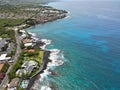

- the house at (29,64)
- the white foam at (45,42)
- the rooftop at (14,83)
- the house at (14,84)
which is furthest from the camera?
the white foam at (45,42)

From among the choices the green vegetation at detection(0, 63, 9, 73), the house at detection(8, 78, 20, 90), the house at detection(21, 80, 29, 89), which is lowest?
the green vegetation at detection(0, 63, 9, 73)

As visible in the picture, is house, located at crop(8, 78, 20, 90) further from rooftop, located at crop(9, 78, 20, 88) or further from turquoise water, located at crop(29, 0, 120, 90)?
turquoise water, located at crop(29, 0, 120, 90)

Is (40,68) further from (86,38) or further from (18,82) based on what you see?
(86,38)

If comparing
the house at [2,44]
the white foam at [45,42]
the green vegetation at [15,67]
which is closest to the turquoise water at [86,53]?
the white foam at [45,42]

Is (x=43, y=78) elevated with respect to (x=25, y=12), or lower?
elevated

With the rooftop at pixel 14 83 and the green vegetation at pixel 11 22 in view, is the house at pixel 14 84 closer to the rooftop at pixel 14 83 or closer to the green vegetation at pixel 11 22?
the rooftop at pixel 14 83

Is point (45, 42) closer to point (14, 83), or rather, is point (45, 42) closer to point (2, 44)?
point (2, 44)

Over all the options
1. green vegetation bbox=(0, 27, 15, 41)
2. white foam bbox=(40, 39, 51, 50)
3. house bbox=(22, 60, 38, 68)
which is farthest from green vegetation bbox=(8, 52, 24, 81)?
green vegetation bbox=(0, 27, 15, 41)

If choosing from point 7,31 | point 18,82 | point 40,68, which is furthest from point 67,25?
point 18,82
